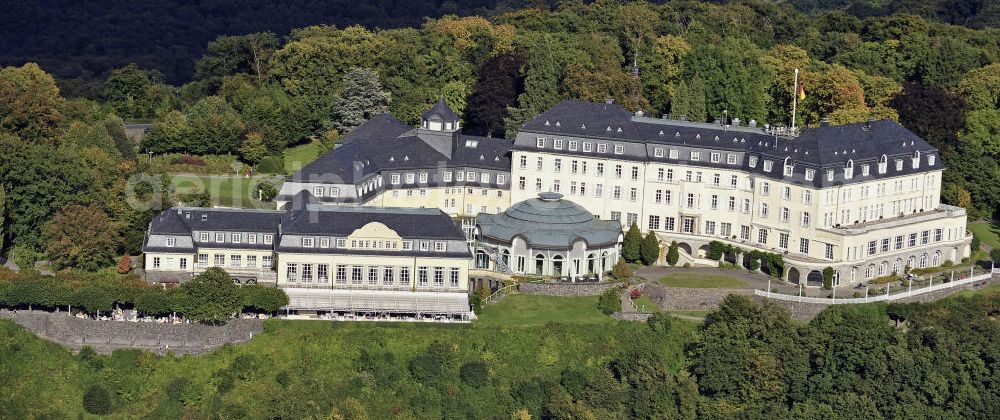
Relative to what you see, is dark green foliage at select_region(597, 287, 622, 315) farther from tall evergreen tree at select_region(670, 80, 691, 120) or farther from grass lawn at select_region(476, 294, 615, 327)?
tall evergreen tree at select_region(670, 80, 691, 120)

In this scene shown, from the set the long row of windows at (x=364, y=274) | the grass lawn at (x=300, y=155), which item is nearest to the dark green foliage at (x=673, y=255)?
the long row of windows at (x=364, y=274)

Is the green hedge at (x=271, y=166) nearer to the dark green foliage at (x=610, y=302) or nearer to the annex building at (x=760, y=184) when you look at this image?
the annex building at (x=760, y=184)

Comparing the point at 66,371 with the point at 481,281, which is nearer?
the point at 66,371

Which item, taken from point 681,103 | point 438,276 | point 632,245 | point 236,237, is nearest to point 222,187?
point 236,237

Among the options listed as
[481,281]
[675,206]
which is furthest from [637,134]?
[481,281]

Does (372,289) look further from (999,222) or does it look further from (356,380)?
(999,222)
